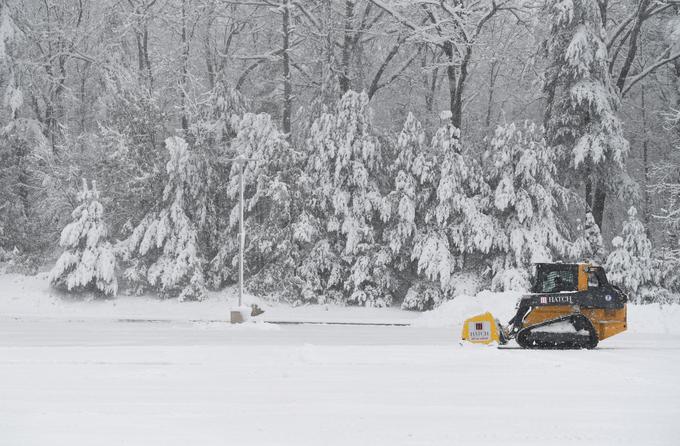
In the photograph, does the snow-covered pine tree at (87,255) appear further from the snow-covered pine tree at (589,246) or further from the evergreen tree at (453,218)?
the snow-covered pine tree at (589,246)

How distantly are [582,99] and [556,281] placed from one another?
16.3m

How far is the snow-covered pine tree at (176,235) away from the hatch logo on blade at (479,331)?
17.9 metres

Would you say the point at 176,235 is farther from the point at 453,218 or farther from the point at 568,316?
the point at 568,316

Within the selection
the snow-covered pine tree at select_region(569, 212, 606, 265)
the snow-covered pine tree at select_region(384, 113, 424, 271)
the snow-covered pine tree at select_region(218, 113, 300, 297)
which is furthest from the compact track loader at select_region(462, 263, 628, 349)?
the snow-covered pine tree at select_region(218, 113, 300, 297)

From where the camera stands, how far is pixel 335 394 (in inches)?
395

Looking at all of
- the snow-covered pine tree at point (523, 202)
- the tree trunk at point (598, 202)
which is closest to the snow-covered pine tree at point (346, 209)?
the snow-covered pine tree at point (523, 202)

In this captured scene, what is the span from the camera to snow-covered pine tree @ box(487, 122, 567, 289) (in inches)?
1148

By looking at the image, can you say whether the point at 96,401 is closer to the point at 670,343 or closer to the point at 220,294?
the point at 670,343

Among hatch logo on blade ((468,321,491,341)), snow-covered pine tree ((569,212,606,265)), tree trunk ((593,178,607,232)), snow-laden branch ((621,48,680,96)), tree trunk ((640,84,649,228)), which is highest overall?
snow-laden branch ((621,48,680,96))

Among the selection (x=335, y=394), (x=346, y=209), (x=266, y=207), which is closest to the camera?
(x=335, y=394)

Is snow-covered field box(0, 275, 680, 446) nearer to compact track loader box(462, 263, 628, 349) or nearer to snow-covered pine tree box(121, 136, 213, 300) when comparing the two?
compact track loader box(462, 263, 628, 349)

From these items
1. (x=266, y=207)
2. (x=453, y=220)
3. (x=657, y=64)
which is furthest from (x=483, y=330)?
(x=657, y=64)

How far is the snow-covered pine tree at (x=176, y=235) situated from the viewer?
31828 mm

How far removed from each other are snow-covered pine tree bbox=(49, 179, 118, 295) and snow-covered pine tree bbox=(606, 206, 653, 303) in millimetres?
20709
